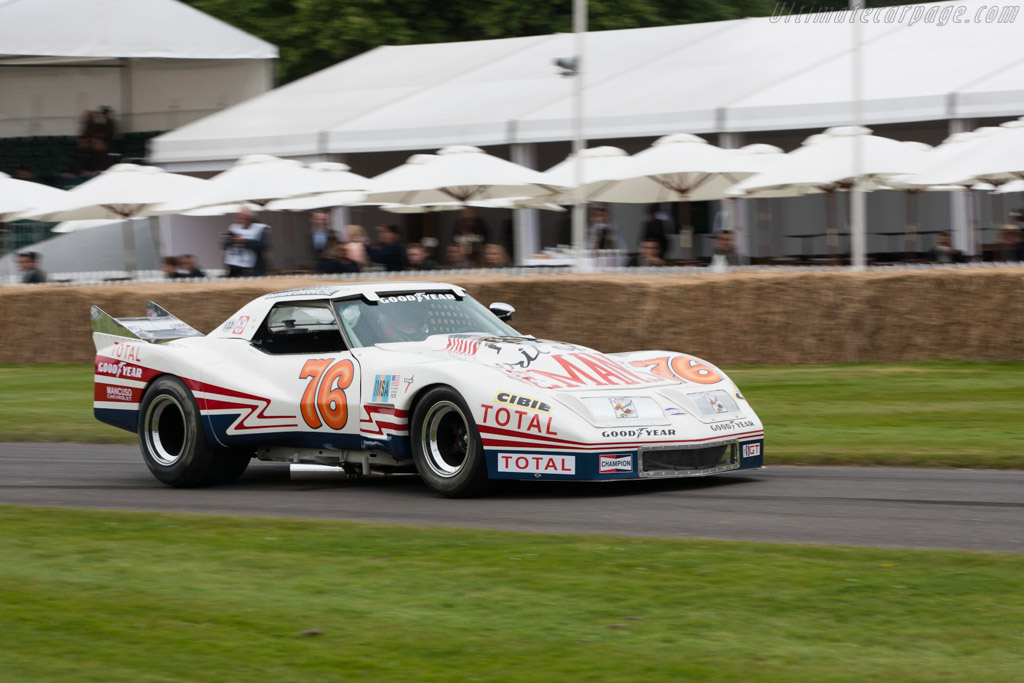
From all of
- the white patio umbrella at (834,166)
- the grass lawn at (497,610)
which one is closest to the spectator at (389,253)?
the white patio umbrella at (834,166)

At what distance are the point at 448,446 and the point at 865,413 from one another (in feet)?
15.4

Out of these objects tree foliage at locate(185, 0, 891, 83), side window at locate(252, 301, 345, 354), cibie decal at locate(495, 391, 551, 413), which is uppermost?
tree foliage at locate(185, 0, 891, 83)

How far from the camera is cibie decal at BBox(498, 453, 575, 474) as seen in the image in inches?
311

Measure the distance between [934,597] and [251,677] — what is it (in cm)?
253

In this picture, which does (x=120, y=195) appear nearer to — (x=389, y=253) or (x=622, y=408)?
(x=389, y=253)

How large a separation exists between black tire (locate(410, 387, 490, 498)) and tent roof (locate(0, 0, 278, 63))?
1168 inches

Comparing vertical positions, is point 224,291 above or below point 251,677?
above

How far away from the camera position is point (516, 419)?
26.0 feet

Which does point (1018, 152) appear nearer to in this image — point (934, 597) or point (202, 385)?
point (202, 385)

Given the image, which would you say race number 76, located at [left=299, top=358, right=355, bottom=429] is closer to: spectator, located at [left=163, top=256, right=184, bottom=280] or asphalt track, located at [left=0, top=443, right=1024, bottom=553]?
asphalt track, located at [left=0, top=443, right=1024, bottom=553]

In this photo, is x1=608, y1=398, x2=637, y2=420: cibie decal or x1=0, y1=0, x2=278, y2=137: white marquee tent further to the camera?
x1=0, y1=0, x2=278, y2=137: white marquee tent

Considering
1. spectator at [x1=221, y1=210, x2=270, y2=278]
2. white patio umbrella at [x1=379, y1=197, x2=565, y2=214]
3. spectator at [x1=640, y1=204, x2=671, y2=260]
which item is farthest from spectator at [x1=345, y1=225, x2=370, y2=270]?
white patio umbrella at [x1=379, y1=197, x2=565, y2=214]

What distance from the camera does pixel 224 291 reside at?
18.3 metres

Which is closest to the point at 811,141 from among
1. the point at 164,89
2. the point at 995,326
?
the point at 995,326
